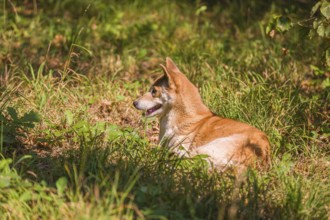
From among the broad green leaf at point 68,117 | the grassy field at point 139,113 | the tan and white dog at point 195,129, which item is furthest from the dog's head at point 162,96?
the broad green leaf at point 68,117

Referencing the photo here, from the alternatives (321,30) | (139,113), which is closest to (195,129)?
(139,113)

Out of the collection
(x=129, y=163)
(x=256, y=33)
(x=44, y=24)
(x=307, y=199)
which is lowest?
(x=307, y=199)

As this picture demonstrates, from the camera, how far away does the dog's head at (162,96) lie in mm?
6520

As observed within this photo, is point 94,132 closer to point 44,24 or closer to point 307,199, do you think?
point 307,199

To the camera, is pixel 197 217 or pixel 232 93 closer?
pixel 197 217

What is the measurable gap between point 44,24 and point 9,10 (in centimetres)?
88

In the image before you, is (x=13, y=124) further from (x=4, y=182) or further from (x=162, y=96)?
(x=162, y=96)

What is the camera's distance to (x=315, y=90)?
7.95 m

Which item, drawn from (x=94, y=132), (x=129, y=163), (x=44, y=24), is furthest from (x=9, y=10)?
(x=129, y=163)

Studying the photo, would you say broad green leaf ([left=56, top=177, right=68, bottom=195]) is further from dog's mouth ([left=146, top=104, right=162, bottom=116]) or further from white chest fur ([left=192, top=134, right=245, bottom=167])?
dog's mouth ([left=146, top=104, right=162, bottom=116])

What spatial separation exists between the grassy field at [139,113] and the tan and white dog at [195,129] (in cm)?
24

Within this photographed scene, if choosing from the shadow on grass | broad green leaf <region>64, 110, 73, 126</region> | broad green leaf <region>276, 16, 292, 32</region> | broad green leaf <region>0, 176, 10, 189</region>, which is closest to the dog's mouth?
the shadow on grass

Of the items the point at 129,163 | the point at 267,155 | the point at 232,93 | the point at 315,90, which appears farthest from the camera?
the point at 315,90

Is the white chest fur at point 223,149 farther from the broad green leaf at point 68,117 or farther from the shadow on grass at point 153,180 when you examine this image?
the broad green leaf at point 68,117
